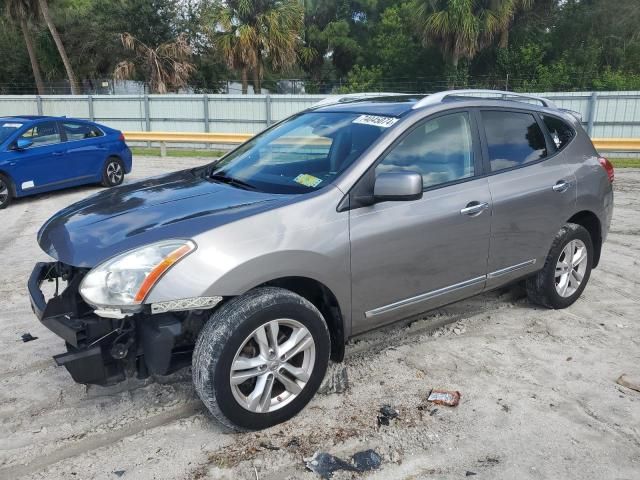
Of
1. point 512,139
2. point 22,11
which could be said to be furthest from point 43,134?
point 22,11

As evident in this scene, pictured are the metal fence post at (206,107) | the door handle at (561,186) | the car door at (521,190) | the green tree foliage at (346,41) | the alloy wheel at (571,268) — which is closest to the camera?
the car door at (521,190)

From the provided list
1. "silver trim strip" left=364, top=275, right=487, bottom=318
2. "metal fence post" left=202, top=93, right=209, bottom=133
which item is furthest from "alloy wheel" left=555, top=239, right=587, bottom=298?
"metal fence post" left=202, top=93, right=209, bottom=133

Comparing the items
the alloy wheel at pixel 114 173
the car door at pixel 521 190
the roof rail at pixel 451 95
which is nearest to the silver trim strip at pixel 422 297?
the car door at pixel 521 190

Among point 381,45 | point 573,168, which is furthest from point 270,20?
point 573,168

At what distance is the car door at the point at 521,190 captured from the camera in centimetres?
410

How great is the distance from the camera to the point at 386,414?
131 inches

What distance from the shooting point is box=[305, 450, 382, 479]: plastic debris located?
2840 millimetres

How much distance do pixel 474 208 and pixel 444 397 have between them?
127 centimetres

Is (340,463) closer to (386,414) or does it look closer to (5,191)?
(386,414)

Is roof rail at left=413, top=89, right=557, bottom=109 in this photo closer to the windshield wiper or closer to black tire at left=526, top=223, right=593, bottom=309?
black tire at left=526, top=223, right=593, bottom=309

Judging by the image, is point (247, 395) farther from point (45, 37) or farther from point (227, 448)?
point (45, 37)

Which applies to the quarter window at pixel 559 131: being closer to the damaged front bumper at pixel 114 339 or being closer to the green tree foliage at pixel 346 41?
the damaged front bumper at pixel 114 339

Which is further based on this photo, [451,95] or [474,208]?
[451,95]

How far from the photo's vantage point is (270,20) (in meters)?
26.6
